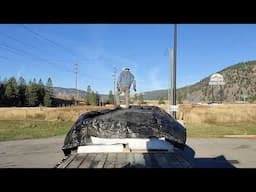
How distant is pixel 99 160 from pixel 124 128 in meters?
1.88

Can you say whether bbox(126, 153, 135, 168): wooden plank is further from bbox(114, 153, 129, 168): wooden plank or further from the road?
the road

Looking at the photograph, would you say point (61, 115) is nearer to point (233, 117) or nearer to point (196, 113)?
point (196, 113)

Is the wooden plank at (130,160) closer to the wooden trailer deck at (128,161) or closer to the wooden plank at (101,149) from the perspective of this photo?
the wooden trailer deck at (128,161)

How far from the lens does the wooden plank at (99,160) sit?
4055mm

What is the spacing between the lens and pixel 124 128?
20.6 ft

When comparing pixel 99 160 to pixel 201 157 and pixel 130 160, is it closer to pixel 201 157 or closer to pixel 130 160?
pixel 130 160

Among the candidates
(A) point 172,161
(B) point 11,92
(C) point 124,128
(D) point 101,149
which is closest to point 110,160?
(A) point 172,161

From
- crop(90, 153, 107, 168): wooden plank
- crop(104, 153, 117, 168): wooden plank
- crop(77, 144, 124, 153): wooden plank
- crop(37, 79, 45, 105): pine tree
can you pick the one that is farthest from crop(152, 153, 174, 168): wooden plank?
crop(37, 79, 45, 105): pine tree

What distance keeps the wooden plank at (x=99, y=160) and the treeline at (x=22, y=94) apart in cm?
9028

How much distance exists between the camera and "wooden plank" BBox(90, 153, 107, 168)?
4.05m

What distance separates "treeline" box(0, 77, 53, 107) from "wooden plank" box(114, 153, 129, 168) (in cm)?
9043

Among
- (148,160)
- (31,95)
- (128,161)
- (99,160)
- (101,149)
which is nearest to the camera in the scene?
(128,161)

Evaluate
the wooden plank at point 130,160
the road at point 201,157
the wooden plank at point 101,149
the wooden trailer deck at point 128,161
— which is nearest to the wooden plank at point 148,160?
the wooden trailer deck at point 128,161
